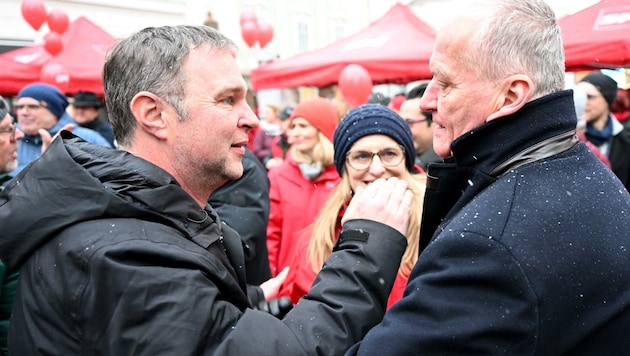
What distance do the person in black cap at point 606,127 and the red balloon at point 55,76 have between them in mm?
6384

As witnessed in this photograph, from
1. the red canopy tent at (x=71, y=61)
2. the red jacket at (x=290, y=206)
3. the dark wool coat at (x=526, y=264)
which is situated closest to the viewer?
the dark wool coat at (x=526, y=264)

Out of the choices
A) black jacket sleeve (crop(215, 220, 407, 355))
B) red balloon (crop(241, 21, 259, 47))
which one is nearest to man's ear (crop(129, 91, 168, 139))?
black jacket sleeve (crop(215, 220, 407, 355))

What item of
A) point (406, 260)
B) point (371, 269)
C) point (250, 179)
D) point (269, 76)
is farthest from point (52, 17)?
point (371, 269)

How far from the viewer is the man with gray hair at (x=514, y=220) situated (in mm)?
1130

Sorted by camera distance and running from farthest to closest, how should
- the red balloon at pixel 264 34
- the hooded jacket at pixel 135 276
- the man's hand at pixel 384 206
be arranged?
1. the red balloon at pixel 264 34
2. the man's hand at pixel 384 206
3. the hooded jacket at pixel 135 276

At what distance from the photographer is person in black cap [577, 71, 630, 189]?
486 cm

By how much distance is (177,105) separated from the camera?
5.24 ft

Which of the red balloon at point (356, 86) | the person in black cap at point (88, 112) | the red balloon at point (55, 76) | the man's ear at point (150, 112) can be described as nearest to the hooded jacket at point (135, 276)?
the man's ear at point (150, 112)

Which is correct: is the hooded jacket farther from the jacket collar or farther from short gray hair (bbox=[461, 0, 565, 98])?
short gray hair (bbox=[461, 0, 565, 98])

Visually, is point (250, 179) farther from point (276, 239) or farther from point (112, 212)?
point (112, 212)

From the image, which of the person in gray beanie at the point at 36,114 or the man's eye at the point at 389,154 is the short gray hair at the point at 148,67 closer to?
the man's eye at the point at 389,154

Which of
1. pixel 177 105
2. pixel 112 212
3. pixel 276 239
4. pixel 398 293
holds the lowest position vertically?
pixel 276 239

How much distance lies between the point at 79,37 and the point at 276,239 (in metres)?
6.75

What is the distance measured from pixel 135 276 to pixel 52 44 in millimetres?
8300
